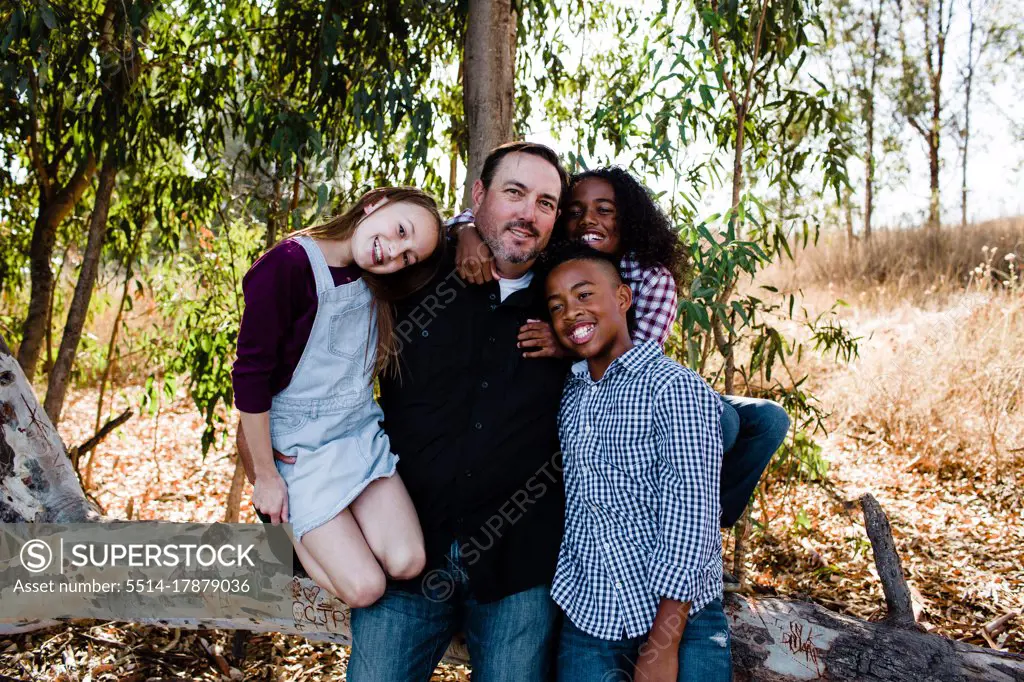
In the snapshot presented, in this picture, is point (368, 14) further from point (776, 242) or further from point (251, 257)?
point (776, 242)

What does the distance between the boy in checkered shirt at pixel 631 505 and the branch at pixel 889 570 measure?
79cm

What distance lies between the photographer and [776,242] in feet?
10.0

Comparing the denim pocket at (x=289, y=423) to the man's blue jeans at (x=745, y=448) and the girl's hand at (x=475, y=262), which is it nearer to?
the girl's hand at (x=475, y=262)

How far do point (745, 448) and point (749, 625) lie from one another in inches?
21.0

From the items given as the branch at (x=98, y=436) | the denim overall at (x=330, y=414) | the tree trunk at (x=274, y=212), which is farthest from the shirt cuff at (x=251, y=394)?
the branch at (x=98, y=436)

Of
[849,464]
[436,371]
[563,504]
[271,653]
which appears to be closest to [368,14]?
[436,371]

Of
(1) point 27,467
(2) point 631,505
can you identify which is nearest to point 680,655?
(2) point 631,505

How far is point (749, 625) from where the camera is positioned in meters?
2.19

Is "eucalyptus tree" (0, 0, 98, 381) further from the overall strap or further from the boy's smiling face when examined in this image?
the boy's smiling face

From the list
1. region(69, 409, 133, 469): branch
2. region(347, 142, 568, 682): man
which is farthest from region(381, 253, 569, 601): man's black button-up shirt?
region(69, 409, 133, 469): branch

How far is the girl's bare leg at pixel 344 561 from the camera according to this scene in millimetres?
1886

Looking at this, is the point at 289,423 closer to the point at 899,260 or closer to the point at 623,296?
the point at 623,296

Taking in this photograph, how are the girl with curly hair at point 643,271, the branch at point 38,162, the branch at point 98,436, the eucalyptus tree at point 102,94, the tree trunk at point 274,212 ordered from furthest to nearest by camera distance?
the branch at point 38,162 < the branch at point 98,436 < the tree trunk at point 274,212 < the eucalyptus tree at point 102,94 < the girl with curly hair at point 643,271

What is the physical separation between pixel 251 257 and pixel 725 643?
322cm
